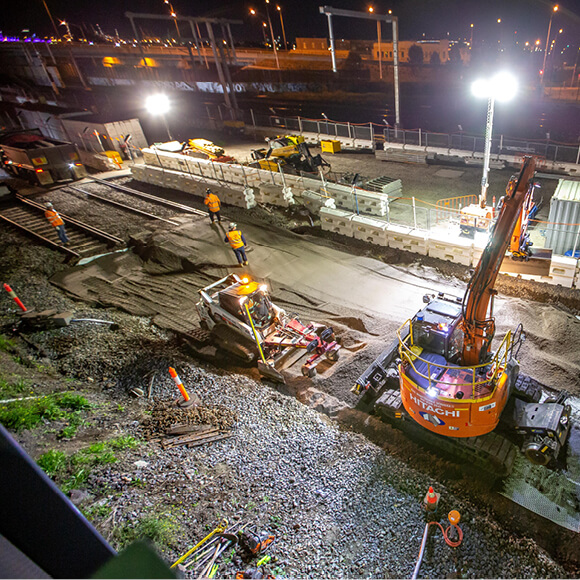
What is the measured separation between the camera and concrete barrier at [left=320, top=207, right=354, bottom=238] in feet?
57.8

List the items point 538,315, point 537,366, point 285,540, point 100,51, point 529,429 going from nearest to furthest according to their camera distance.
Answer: point 285,540, point 529,429, point 537,366, point 538,315, point 100,51

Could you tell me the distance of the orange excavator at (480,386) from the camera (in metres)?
7.15

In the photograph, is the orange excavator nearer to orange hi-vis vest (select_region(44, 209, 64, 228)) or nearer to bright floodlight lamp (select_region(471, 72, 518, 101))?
bright floodlight lamp (select_region(471, 72, 518, 101))

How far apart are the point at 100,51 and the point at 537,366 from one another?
71.5 m

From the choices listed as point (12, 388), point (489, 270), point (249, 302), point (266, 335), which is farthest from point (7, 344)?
point (489, 270)

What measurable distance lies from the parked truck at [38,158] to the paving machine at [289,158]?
13.3 m

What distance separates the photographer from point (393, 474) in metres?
7.77

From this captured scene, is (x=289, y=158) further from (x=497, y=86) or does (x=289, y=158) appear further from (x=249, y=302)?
(x=249, y=302)

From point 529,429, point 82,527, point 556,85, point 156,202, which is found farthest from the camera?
point 556,85

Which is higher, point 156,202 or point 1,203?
point 1,203

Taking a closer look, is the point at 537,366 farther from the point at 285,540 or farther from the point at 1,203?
the point at 1,203

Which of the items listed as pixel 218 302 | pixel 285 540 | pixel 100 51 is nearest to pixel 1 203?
pixel 218 302

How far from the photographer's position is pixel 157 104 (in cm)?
3538

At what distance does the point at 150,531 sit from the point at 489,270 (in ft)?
23.7
